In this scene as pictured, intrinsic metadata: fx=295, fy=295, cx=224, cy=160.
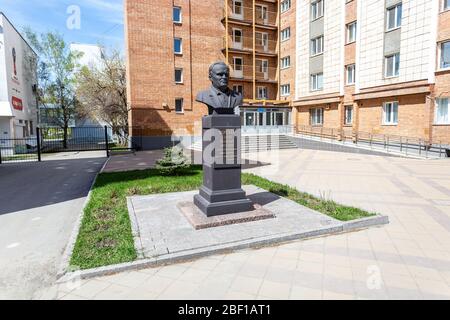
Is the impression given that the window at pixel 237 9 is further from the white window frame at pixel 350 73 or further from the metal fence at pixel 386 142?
the metal fence at pixel 386 142

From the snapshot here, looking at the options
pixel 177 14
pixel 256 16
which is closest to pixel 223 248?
pixel 177 14

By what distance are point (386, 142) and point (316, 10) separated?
1223 cm

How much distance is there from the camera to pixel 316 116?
23641 millimetres

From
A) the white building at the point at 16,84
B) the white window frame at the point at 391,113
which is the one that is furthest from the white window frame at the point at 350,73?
the white building at the point at 16,84

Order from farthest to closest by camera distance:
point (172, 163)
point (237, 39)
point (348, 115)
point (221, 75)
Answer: point (237, 39) → point (348, 115) → point (172, 163) → point (221, 75)

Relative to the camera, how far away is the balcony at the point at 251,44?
1025 inches

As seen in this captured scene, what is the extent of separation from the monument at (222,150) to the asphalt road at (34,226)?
98.2 inches

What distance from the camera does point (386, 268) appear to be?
3496 mm

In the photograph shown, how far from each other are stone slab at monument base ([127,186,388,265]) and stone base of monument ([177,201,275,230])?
0.19 feet

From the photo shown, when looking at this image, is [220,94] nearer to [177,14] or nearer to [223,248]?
[223,248]

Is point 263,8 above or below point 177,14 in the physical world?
above

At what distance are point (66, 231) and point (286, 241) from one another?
12.1 feet

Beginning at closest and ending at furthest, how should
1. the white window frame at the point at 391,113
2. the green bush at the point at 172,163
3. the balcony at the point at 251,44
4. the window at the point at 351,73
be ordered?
1. the green bush at the point at 172,163
2. the white window frame at the point at 391,113
3. the window at the point at 351,73
4. the balcony at the point at 251,44
